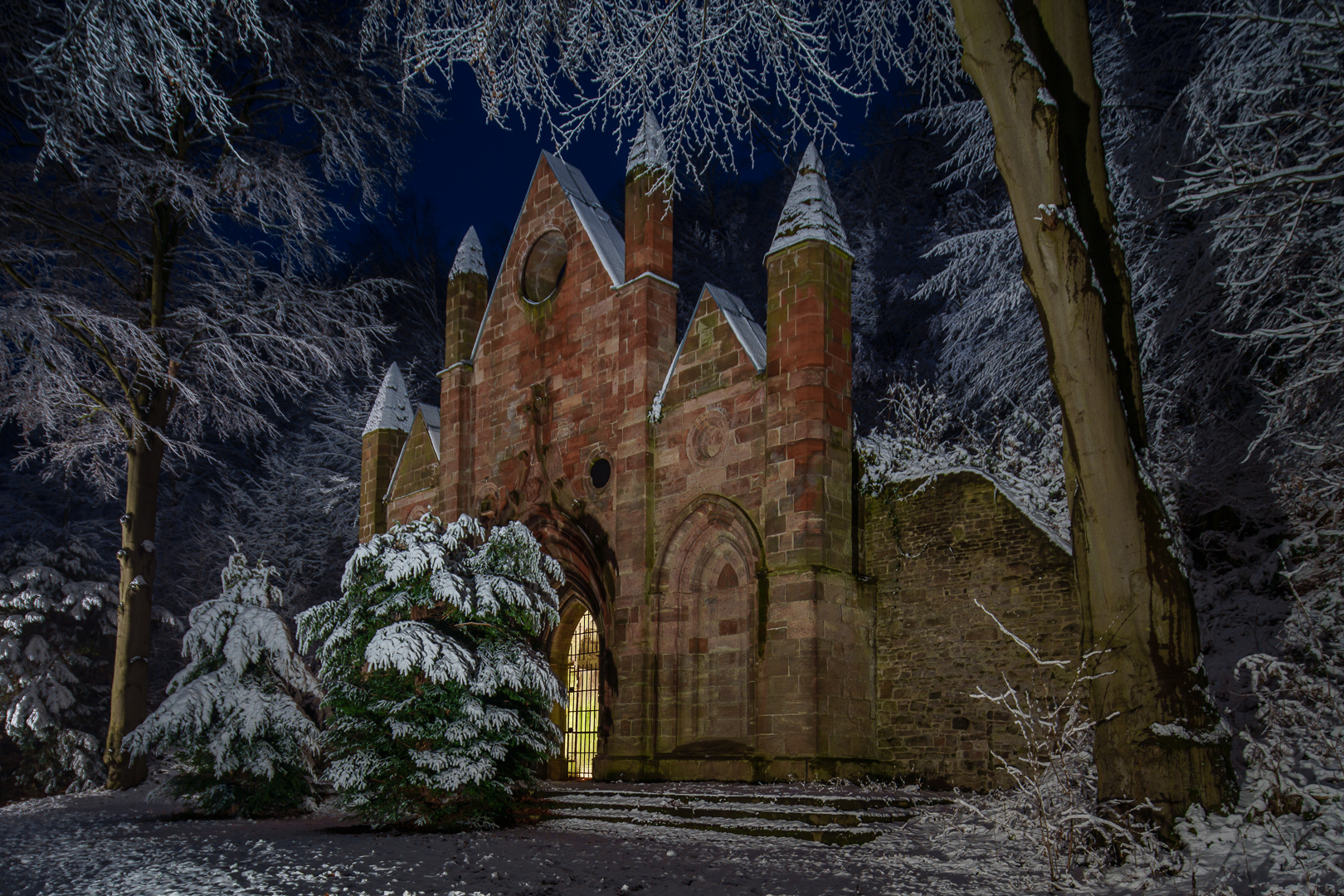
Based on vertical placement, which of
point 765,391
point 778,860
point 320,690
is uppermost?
point 765,391

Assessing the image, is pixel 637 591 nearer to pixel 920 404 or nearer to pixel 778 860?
pixel 920 404

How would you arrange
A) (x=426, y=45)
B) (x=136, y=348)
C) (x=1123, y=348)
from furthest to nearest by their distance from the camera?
1. (x=136, y=348)
2. (x=426, y=45)
3. (x=1123, y=348)

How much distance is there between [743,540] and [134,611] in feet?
29.2

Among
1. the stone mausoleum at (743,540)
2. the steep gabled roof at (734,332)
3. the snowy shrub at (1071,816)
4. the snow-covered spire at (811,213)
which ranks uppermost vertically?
the snow-covered spire at (811,213)

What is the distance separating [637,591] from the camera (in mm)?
12094

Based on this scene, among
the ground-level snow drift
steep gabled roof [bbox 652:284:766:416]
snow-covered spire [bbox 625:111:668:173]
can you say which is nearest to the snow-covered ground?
the ground-level snow drift

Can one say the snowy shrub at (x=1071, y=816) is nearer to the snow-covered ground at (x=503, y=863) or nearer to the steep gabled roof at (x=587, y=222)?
the snow-covered ground at (x=503, y=863)

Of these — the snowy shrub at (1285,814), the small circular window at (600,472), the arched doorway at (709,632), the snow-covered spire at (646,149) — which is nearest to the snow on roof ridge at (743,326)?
the arched doorway at (709,632)

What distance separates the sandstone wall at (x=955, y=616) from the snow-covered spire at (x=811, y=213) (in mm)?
3159

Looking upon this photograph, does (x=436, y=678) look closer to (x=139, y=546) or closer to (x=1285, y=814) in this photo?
(x=1285, y=814)

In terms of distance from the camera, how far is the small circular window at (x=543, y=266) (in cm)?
1526

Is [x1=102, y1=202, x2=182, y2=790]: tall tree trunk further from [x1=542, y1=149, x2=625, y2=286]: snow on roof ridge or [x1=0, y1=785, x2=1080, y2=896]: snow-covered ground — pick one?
[x1=542, y1=149, x2=625, y2=286]: snow on roof ridge

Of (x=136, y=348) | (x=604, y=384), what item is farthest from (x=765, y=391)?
(x=136, y=348)

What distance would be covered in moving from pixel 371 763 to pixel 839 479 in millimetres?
5868
